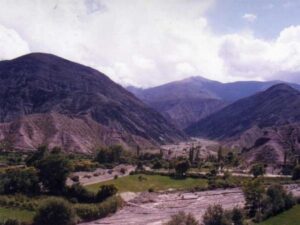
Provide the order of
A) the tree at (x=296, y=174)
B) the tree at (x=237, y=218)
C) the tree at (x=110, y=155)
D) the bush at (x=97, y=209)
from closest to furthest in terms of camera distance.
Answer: the tree at (x=237, y=218) → the bush at (x=97, y=209) → the tree at (x=296, y=174) → the tree at (x=110, y=155)

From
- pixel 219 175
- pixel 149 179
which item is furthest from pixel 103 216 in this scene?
pixel 219 175

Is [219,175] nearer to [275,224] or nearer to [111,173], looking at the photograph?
[111,173]

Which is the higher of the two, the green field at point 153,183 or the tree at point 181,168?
the tree at point 181,168

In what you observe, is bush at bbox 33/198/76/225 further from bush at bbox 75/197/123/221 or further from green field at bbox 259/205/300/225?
green field at bbox 259/205/300/225

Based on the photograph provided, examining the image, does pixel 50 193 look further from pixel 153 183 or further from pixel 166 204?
pixel 153 183

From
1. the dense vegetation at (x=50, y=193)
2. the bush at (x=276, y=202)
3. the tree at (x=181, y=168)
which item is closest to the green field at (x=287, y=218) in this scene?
the bush at (x=276, y=202)

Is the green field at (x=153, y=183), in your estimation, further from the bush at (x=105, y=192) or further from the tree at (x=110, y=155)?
the tree at (x=110, y=155)
